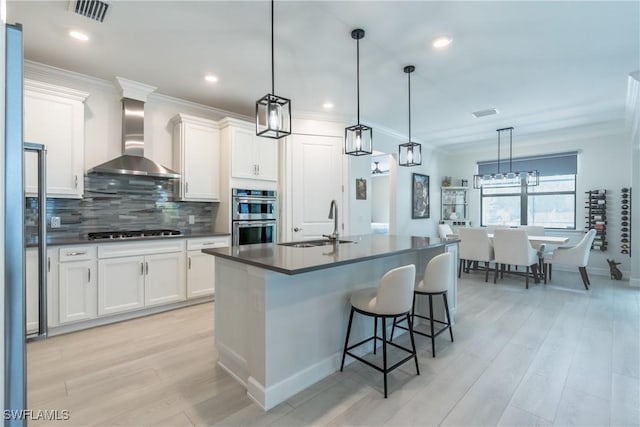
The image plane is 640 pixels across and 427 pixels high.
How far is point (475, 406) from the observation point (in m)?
1.88

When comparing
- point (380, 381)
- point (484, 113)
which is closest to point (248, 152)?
point (380, 381)

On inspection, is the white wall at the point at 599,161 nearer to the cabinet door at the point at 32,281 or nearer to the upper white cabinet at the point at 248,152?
the upper white cabinet at the point at 248,152

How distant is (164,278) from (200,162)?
157cm

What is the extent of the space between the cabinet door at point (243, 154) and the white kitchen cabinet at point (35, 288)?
211cm

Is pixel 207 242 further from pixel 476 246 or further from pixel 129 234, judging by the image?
pixel 476 246

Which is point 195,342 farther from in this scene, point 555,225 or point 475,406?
point 555,225

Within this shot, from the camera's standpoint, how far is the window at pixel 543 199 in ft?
20.0

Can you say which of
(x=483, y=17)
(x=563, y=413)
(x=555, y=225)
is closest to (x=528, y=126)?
(x=555, y=225)

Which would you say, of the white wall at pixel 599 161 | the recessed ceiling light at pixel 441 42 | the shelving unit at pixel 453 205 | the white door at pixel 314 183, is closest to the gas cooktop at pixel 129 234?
the white door at pixel 314 183

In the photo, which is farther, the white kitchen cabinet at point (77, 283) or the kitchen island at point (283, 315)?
the white kitchen cabinet at point (77, 283)

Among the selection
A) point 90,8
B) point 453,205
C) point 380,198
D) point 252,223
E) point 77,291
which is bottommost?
point 77,291

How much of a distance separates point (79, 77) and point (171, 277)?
2.49 m

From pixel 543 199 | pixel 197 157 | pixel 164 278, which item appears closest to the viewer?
pixel 164 278

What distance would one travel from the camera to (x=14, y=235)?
0.70 meters
